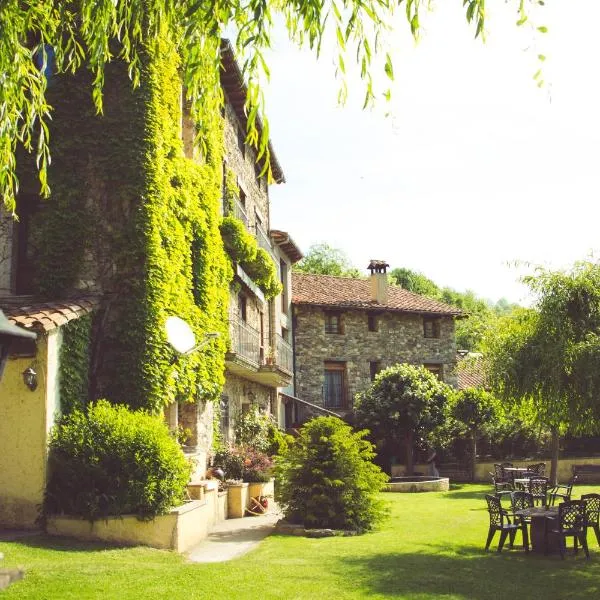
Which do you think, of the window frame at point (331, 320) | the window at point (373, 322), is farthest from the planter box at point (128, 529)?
the window at point (373, 322)

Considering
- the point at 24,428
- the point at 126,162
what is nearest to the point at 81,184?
the point at 126,162

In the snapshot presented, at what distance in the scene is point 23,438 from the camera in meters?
10.1

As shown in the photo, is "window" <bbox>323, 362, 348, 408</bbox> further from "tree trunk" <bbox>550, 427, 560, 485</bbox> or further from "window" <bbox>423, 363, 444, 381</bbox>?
"tree trunk" <bbox>550, 427, 560, 485</bbox>

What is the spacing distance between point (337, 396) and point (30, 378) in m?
21.6

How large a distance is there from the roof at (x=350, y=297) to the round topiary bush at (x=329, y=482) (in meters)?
16.6

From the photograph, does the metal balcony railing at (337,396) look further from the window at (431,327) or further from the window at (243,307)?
→ the window at (243,307)

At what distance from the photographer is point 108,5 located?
4.74m

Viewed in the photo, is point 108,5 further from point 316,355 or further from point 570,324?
point 316,355

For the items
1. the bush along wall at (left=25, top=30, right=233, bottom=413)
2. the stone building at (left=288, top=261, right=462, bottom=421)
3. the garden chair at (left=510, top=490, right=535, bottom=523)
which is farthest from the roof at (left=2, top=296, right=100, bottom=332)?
the stone building at (left=288, top=261, right=462, bottom=421)

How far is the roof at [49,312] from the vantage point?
9.86 m

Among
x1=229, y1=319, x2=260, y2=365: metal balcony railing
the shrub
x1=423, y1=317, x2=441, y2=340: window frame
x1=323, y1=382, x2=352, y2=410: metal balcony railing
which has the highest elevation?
x1=423, y1=317, x2=441, y2=340: window frame

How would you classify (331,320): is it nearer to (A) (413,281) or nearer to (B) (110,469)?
(B) (110,469)

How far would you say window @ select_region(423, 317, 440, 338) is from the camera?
107 ft

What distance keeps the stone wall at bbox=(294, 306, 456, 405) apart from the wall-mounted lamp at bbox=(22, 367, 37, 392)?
66.0ft
